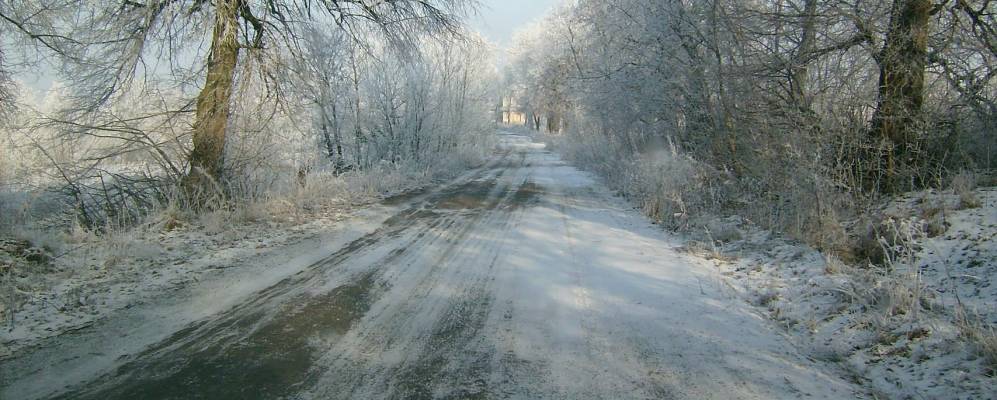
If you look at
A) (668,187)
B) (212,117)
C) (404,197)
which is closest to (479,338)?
(212,117)

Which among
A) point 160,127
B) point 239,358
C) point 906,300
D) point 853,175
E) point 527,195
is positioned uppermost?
point 160,127

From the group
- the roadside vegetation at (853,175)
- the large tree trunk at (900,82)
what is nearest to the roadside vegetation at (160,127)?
the roadside vegetation at (853,175)

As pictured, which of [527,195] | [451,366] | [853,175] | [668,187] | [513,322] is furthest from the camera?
[527,195]

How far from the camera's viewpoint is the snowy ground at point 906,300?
302 centimetres

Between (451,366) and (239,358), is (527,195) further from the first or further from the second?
(239,358)

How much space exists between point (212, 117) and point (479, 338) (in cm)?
642

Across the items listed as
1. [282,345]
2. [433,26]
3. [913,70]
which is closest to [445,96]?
[433,26]

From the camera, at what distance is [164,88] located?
7.94 m

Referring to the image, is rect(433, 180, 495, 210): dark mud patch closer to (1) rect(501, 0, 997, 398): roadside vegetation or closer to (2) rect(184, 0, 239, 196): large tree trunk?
(1) rect(501, 0, 997, 398): roadside vegetation

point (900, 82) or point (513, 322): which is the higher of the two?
point (900, 82)

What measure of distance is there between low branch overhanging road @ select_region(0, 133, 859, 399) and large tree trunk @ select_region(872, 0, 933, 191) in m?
3.10

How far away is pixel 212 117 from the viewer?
308 inches

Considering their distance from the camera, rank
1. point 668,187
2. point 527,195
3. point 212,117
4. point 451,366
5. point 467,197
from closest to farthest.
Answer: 1. point 451,366
2. point 212,117
3. point 668,187
4. point 467,197
5. point 527,195

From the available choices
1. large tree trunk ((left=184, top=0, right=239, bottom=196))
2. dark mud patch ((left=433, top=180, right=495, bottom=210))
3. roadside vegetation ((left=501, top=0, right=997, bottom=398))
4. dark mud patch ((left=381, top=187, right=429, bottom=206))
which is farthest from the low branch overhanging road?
dark mud patch ((left=381, top=187, right=429, bottom=206))
